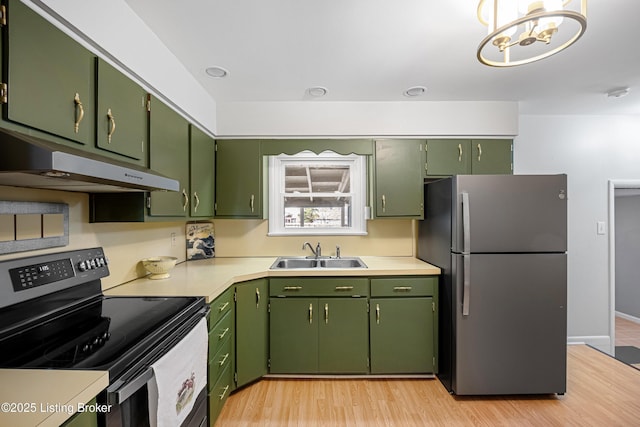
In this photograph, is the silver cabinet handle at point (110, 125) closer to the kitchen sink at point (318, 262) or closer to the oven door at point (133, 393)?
the oven door at point (133, 393)

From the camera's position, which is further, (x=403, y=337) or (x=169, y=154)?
(x=403, y=337)

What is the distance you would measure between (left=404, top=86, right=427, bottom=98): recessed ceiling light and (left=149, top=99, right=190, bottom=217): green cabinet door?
1785 millimetres

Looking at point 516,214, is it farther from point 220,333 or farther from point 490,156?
point 220,333

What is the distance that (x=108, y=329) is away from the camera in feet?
3.86

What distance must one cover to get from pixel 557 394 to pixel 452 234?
4.67 feet

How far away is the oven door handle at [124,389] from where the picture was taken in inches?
34.2

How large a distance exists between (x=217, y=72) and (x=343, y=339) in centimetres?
224

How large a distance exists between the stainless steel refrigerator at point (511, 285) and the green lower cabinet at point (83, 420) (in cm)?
206

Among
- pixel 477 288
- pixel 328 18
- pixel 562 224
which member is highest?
pixel 328 18

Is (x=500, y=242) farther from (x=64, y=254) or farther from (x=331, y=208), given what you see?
(x=64, y=254)

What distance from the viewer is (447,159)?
2.64m

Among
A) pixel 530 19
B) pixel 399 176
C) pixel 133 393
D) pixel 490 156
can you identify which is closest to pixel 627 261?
pixel 490 156

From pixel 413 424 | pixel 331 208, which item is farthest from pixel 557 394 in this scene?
pixel 331 208

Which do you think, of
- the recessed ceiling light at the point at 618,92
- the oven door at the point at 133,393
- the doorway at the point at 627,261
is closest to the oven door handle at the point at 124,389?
the oven door at the point at 133,393
